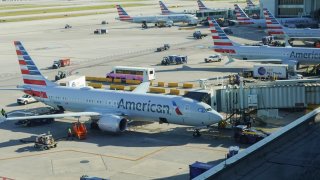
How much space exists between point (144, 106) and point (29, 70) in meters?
16.1

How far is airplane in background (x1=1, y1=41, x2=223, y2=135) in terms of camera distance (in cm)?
4610

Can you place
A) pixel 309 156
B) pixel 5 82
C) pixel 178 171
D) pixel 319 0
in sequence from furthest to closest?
pixel 319 0, pixel 5 82, pixel 178 171, pixel 309 156

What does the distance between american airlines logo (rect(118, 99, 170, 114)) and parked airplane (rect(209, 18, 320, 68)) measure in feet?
115

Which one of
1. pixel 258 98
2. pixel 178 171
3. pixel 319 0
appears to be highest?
pixel 319 0

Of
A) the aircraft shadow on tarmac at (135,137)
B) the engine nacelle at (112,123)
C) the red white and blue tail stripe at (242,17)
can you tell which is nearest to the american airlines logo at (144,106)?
the engine nacelle at (112,123)

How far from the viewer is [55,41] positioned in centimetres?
13350

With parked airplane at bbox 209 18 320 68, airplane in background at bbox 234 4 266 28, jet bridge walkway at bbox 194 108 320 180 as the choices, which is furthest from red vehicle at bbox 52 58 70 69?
jet bridge walkway at bbox 194 108 320 180

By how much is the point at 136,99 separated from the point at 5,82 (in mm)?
36283

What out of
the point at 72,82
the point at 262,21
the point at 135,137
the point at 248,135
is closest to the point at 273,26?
the point at 262,21

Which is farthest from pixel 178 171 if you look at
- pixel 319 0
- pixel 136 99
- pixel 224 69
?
pixel 319 0

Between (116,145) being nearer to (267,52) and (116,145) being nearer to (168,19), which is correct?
(267,52)

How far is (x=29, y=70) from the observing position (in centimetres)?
5712

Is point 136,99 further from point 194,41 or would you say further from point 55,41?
point 55,41

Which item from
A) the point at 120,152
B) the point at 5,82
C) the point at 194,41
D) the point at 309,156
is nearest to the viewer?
the point at 309,156
